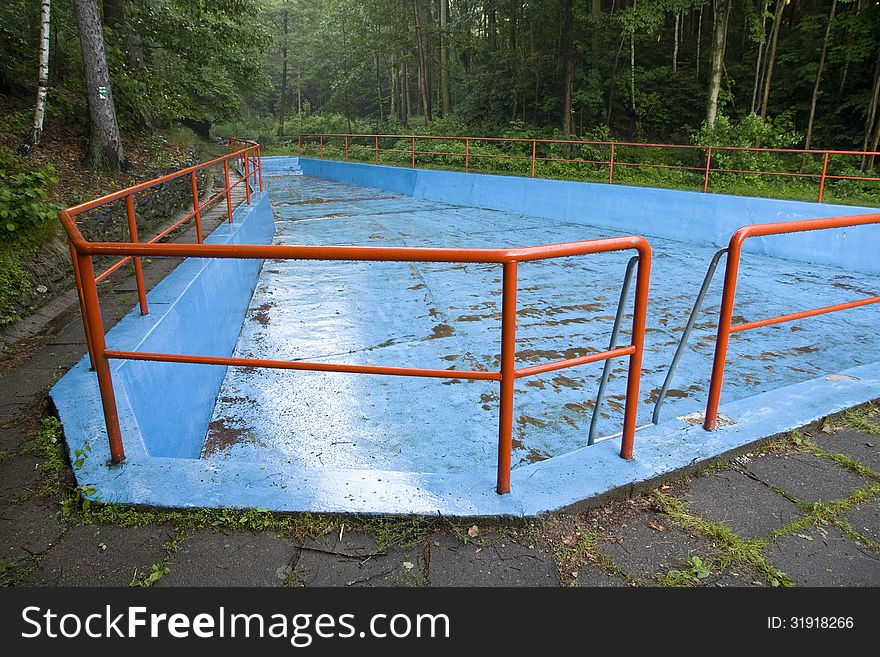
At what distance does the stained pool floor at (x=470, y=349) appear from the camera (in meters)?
4.79

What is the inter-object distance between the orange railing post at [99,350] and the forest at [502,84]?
132 inches

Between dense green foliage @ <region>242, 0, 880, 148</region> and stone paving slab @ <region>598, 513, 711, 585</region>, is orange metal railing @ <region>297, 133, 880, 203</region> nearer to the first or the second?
dense green foliage @ <region>242, 0, 880, 148</region>

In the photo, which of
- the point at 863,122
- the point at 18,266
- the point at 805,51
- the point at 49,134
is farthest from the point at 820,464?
the point at 805,51

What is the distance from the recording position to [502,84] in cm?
2869

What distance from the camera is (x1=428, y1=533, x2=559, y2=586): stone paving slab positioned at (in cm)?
227

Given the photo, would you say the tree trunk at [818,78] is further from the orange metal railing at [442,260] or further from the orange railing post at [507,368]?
the orange railing post at [507,368]

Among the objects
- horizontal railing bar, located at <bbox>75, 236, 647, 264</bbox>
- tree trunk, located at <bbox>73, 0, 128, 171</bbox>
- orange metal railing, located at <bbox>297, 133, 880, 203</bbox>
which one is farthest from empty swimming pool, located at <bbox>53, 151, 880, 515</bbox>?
tree trunk, located at <bbox>73, 0, 128, 171</bbox>

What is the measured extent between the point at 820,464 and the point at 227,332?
5.46 meters

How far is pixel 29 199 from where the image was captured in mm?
6789

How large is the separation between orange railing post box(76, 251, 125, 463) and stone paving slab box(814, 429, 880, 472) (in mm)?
3499

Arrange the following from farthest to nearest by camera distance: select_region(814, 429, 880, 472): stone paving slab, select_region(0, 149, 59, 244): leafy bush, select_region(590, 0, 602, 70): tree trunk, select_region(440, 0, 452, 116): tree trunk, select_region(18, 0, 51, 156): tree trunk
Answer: select_region(440, 0, 452, 116): tree trunk < select_region(590, 0, 602, 70): tree trunk < select_region(18, 0, 51, 156): tree trunk < select_region(0, 149, 59, 244): leafy bush < select_region(814, 429, 880, 472): stone paving slab

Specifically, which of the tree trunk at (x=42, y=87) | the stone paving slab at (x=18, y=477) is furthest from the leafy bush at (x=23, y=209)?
the stone paving slab at (x=18, y=477)

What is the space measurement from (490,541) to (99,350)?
6.24 ft
